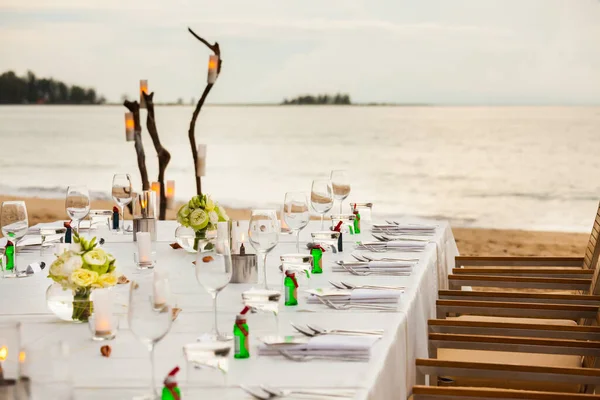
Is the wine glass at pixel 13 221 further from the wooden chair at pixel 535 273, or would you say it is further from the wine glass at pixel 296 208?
the wooden chair at pixel 535 273

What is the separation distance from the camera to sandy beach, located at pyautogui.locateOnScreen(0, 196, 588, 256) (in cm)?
935

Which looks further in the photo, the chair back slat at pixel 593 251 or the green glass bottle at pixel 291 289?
the chair back slat at pixel 593 251

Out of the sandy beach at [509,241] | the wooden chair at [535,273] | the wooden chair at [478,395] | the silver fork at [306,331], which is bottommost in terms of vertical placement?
the sandy beach at [509,241]

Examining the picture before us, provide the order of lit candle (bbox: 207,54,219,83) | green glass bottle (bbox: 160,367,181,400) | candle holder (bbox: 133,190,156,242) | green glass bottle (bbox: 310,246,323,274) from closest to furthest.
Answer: green glass bottle (bbox: 160,367,181,400), green glass bottle (bbox: 310,246,323,274), candle holder (bbox: 133,190,156,242), lit candle (bbox: 207,54,219,83)

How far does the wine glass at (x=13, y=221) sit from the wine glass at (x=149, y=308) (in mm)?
1397

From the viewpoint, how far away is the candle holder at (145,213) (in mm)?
3508

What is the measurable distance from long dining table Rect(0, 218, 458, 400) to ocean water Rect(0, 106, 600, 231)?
30.8 feet

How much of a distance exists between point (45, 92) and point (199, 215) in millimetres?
18664

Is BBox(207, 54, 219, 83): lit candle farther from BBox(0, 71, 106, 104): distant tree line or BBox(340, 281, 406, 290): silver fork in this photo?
BBox(0, 71, 106, 104): distant tree line

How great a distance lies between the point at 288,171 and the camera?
57.0 ft

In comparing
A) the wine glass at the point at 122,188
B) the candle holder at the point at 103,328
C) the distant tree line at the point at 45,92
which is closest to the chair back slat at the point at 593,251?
the wine glass at the point at 122,188

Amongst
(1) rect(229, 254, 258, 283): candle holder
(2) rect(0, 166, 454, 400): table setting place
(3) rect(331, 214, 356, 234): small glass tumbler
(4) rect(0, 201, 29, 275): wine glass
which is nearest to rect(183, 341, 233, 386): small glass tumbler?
(2) rect(0, 166, 454, 400): table setting place

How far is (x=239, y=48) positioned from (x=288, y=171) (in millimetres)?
5007

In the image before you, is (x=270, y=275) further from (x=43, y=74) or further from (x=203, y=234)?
(x=43, y=74)
